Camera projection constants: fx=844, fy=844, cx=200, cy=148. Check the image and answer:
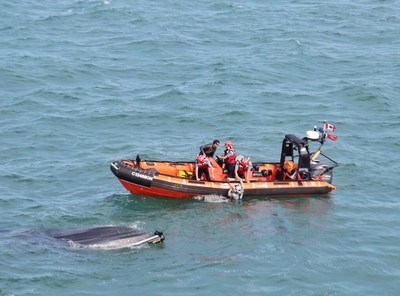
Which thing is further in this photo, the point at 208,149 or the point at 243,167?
the point at 208,149

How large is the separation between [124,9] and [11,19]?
7.69 metres

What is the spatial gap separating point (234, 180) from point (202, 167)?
45.9 inches

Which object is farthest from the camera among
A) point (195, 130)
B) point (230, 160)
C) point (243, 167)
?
point (195, 130)

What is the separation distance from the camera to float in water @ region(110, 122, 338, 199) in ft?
90.9

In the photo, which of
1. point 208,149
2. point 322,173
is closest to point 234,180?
point 208,149

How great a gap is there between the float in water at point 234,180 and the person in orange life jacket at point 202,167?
0.18 m

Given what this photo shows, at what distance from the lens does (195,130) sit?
1396 inches

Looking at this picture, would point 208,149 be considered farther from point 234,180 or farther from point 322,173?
point 322,173

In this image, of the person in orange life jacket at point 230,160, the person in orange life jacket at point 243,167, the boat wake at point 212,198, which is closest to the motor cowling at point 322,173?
the person in orange life jacket at point 243,167

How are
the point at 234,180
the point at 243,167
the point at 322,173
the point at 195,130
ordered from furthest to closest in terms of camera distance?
1. the point at 195,130
2. the point at 322,173
3. the point at 243,167
4. the point at 234,180

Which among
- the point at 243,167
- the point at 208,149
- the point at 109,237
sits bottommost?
the point at 109,237

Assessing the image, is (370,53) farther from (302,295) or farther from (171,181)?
(302,295)

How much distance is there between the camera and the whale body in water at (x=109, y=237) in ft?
78.2

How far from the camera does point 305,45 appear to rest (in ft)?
A: 160
